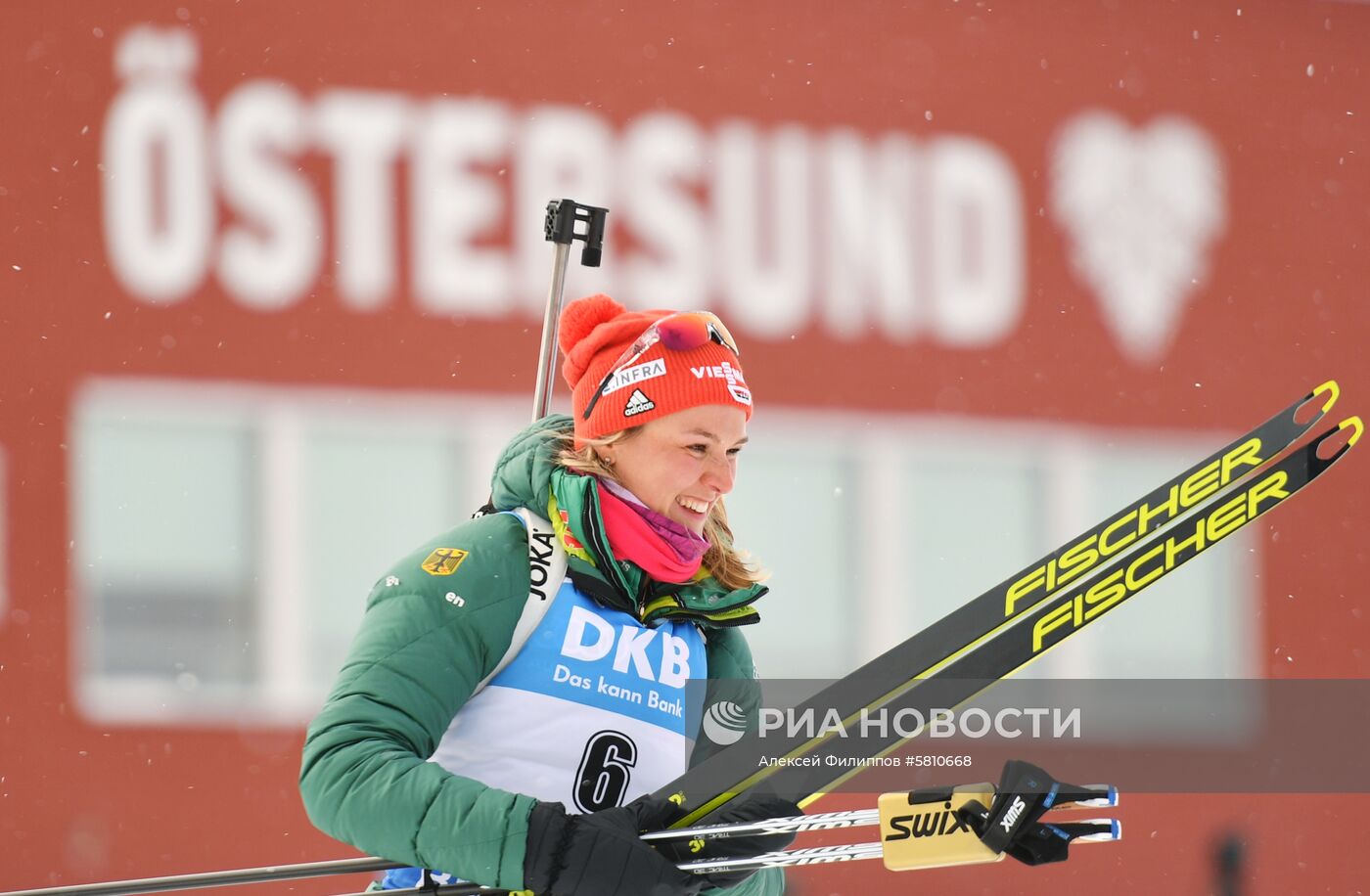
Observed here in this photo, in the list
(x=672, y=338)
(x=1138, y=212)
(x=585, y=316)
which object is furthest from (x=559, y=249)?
(x=1138, y=212)

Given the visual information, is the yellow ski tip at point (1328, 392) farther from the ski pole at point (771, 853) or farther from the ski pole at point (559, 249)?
the ski pole at point (559, 249)

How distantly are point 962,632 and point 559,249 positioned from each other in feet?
4.52

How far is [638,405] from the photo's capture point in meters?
2.62

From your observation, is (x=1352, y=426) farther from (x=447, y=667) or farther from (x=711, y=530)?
(x=447, y=667)

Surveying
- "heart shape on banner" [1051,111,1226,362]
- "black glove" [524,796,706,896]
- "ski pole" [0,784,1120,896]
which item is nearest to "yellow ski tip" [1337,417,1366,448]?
"ski pole" [0,784,1120,896]

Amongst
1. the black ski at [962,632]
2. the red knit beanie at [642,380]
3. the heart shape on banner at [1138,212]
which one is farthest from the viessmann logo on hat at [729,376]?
the heart shape on banner at [1138,212]

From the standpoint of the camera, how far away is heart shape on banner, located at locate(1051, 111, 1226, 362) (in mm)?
10188

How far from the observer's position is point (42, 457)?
27.3ft

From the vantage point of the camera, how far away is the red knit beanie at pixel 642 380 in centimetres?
262

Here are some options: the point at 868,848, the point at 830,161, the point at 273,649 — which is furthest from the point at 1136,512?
the point at 830,161

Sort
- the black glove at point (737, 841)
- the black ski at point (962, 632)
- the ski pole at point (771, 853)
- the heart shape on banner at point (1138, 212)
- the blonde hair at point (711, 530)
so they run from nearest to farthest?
1. the ski pole at point (771, 853)
2. the black glove at point (737, 841)
3. the black ski at point (962, 632)
4. the blonde hair at point (711, 530)
5. the heart shape on banner at point (1138, 212)

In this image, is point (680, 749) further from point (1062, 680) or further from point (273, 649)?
point (1062, 680)

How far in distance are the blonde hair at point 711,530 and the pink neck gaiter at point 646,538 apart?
2.6 inches

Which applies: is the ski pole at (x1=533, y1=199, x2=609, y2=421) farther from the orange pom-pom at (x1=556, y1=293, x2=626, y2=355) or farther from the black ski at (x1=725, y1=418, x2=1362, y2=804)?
the black ski at (x1=725, y1=418, x2=1362, y2=804)
